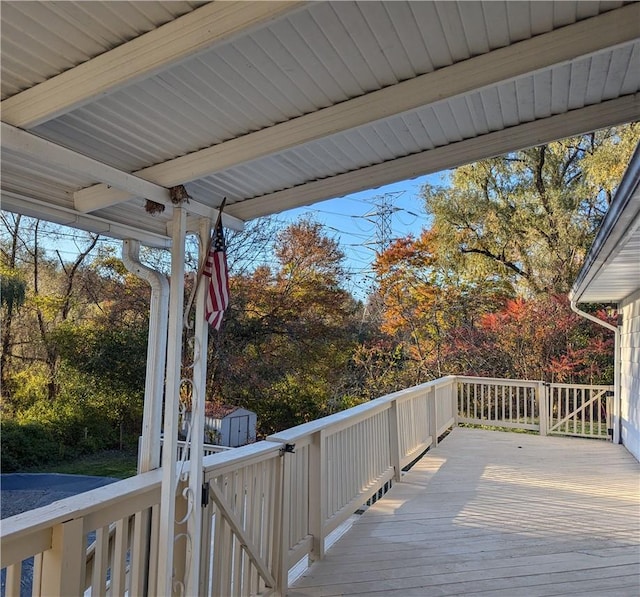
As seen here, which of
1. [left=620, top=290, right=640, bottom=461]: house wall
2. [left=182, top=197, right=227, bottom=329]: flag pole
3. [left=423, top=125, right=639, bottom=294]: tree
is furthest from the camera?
[left=423, top=125, right=639, bottom=294]: tree

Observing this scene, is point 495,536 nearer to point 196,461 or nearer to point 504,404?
point 196,461

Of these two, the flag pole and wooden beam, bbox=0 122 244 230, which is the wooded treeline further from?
wooden beam, bbox=0 122 244 230

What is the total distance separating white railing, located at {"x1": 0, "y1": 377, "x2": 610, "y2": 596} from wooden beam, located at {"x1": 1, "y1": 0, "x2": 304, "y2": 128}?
1.29 meters

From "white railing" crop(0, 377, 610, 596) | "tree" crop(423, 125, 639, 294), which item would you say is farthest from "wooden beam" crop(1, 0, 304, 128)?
"tree" crop(423, 125, 639, 294)

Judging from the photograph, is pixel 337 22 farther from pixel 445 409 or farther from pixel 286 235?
pixel 286 235

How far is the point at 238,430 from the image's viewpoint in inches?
373

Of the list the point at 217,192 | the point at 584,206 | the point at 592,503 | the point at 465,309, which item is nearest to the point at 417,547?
the point at 592,503

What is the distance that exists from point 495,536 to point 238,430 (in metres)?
6.75

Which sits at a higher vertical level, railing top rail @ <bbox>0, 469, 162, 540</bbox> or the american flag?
the american flag

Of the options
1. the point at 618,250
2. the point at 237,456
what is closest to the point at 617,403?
the point at 618,250

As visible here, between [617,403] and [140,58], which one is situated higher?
[140,58]

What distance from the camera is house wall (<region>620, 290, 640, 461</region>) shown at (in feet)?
19.2

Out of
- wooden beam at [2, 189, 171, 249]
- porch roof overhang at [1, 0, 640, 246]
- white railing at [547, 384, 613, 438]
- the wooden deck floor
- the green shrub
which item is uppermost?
porch roof overhang at [1, 0, 640, 246]

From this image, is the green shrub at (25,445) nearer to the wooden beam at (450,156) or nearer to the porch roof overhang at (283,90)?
the porch roof overhang at (283,90)
